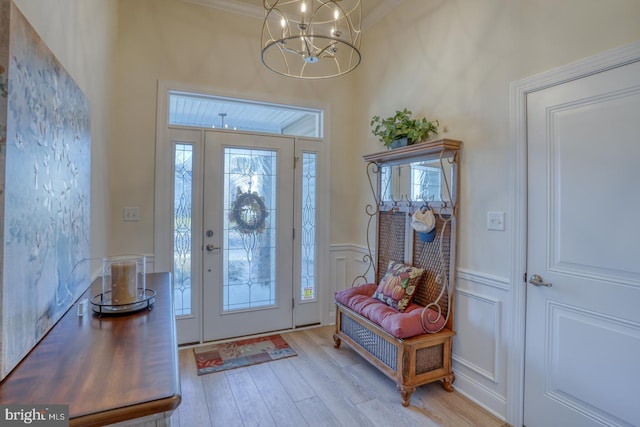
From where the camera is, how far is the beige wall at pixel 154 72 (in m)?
2.86

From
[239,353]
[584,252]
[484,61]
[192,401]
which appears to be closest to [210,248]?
[239,353]

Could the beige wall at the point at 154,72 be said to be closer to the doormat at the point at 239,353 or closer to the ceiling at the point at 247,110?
the ceiling at the point at 247,110

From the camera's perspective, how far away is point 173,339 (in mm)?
1207

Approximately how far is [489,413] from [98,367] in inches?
90.8

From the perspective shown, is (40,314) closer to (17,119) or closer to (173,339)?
(173,339)

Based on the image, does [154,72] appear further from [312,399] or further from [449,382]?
[449,382]

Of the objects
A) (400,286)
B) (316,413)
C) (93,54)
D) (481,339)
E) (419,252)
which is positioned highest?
(93,54)

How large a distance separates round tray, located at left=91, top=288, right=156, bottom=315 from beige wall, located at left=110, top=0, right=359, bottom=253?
1487 mm

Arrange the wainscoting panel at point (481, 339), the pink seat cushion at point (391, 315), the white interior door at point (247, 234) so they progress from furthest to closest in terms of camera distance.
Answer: the white interior door at point (247, 234), the pink seat cushion at point (391, 315), the wainscoting panel at point (481, 339)

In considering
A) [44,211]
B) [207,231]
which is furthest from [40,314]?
[207,231]

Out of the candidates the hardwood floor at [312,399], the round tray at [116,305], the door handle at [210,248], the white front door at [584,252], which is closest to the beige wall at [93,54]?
the round tray at [116,305]

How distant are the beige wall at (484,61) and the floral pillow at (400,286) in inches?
15.1

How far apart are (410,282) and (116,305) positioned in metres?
1.97

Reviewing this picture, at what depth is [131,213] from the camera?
2.89m
